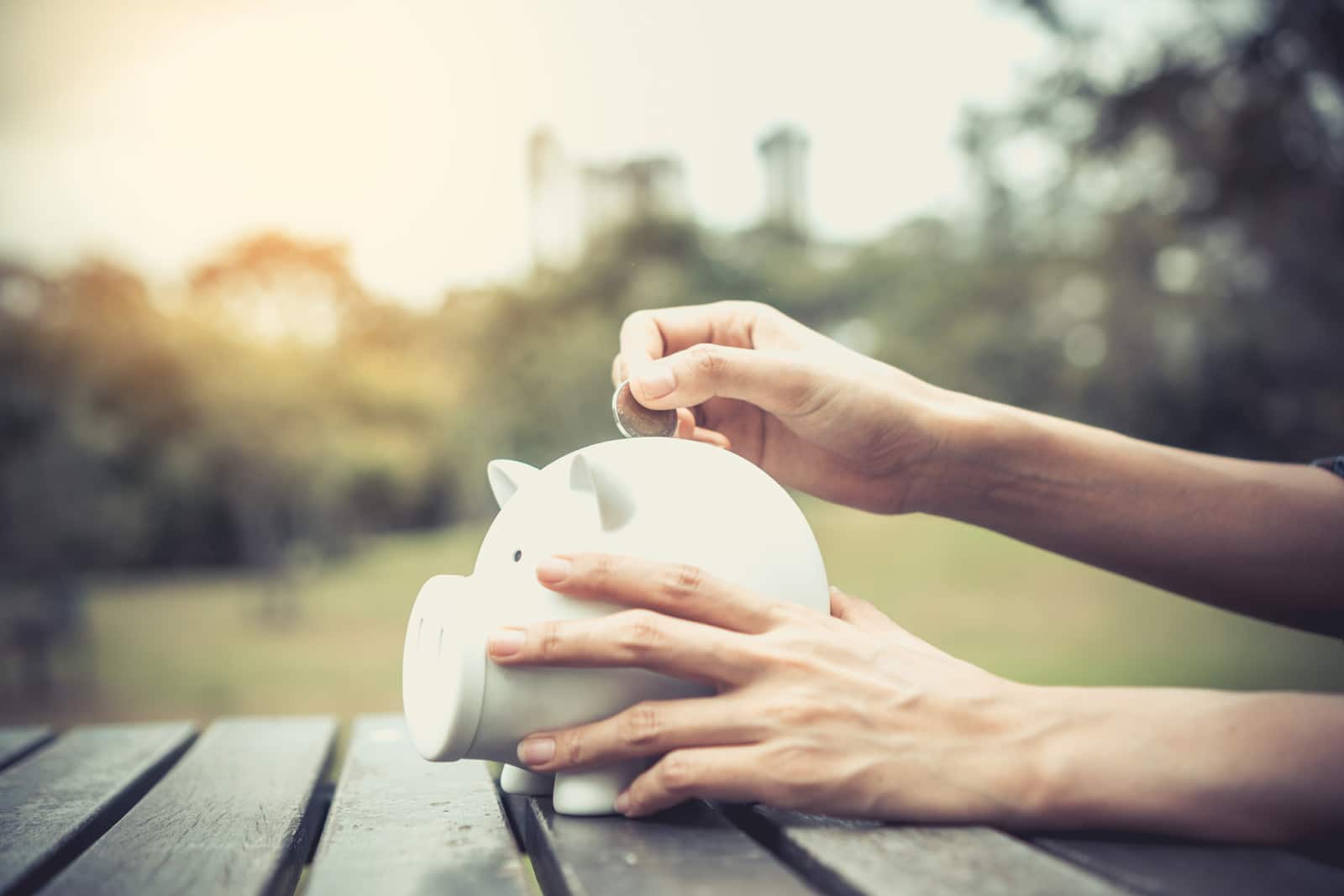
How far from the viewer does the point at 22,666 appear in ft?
24.7

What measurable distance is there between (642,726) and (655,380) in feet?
1.40

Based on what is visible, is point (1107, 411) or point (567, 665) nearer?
point (567, 665)

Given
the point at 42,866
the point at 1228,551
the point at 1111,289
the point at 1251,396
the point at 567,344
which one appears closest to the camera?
the point at 42,866

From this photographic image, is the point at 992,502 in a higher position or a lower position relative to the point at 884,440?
lower

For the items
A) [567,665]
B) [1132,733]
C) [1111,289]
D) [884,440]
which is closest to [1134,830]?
[1132,733]

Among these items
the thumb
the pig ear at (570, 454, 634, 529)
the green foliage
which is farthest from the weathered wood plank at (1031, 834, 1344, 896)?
the green foliage

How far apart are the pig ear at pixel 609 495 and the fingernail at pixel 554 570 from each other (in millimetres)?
77

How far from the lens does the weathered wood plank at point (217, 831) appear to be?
918 mm

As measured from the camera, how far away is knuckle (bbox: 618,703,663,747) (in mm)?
1021

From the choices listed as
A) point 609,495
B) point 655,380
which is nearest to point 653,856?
point 609,495

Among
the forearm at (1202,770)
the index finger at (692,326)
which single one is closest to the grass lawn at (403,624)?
the index finger at (692,326)

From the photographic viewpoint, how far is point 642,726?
102cm

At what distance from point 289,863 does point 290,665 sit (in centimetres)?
771

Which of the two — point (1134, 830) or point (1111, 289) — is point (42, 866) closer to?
point (1134, 830)
